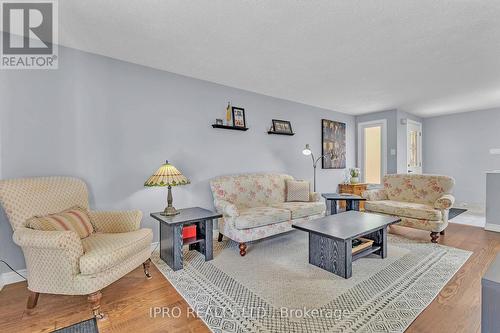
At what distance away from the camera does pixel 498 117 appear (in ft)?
17.3

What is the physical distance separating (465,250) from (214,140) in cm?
353

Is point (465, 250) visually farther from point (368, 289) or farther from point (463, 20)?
point (463, 20)

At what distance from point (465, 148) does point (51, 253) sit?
7.81 metres

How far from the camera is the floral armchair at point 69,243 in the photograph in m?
1.69

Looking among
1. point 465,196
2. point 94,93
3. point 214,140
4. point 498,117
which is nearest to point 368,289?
point 214,140

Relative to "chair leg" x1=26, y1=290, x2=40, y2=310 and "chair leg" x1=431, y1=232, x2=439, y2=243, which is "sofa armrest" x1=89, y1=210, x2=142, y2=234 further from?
"chair leg" x1=431, y1=232, x2=439, y2=243

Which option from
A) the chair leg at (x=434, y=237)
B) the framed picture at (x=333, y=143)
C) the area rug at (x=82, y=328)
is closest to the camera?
the area rug at (x=82, y=328)

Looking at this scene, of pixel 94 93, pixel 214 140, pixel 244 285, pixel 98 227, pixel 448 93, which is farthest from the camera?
pixel 448 93

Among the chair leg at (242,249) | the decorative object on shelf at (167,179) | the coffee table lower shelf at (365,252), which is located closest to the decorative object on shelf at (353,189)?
the coffee table lower shelf at (365,252)

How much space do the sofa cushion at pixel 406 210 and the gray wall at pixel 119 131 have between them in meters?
1.97

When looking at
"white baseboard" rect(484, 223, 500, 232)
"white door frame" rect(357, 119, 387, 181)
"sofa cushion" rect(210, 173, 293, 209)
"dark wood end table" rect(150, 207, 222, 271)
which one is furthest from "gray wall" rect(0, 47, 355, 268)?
"white baseboard" rect(484, 223, 500, 232)

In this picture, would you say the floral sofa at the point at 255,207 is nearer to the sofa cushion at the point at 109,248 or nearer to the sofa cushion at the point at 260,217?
the sofa cushion at the point at 260,217

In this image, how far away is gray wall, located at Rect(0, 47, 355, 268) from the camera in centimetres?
230

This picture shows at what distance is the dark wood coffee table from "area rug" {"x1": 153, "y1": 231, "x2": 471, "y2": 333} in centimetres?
9
